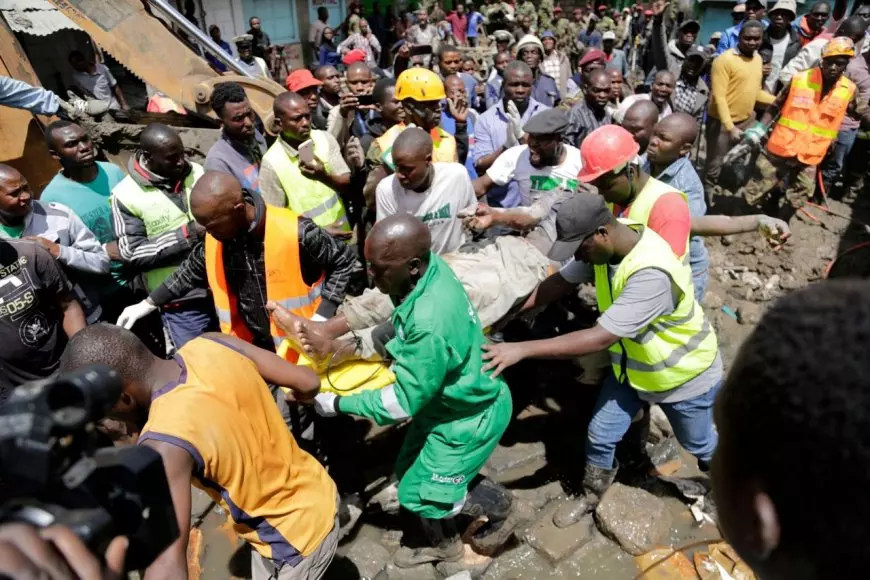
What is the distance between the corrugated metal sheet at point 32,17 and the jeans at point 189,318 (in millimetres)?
6623

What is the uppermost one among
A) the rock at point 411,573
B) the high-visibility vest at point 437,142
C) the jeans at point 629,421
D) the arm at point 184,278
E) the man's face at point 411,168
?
the man's face at point 411,168

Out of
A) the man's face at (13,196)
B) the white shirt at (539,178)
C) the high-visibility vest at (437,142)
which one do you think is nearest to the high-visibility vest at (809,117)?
the white shirt at (539,178)

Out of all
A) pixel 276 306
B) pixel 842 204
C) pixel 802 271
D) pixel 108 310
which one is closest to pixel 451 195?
pixel 276 306

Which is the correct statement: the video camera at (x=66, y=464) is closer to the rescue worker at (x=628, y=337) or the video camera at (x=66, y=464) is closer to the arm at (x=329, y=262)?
the rescue worker at (x=628, y=337)

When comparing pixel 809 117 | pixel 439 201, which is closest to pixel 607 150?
pixel 439 201

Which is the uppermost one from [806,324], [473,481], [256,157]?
[806,324]

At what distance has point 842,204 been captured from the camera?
7.45m

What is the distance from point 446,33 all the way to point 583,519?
1491 centimetres

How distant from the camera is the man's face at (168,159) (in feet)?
12.0

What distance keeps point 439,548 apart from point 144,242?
2647 mm

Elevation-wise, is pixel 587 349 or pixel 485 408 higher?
pixel 587 349

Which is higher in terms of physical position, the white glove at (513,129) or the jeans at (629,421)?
the white glove at (513,129)

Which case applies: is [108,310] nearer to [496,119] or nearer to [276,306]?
[276,306]

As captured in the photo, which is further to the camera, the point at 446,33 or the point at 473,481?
the point at 446,33
